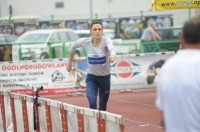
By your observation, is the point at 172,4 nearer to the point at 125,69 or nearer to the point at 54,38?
the point at 125,69

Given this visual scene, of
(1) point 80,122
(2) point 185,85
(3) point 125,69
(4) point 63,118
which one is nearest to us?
(2) point 185,85

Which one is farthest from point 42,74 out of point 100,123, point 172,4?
point 100,123

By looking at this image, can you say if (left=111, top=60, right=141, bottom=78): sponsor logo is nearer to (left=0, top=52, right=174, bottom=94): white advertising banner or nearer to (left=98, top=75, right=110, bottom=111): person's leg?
(left=0, top=52, right=174, bottom=94): white advertising banner

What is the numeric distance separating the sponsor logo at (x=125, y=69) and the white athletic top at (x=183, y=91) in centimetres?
1419

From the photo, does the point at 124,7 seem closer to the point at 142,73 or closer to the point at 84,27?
the point at 84,27

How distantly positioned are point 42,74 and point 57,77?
0.43 m

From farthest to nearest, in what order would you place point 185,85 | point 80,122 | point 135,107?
point 135,107 < point 80,122 < point 185,85

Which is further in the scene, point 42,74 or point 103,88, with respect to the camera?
point 42,74

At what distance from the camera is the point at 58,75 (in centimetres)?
1869

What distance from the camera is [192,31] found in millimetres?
4688

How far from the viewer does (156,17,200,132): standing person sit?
4656 mm

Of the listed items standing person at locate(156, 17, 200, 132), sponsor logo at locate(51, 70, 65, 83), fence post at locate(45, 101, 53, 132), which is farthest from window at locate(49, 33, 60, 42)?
standing person at locate(156, 17, 200, 132)

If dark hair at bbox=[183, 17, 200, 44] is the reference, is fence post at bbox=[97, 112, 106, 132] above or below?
below

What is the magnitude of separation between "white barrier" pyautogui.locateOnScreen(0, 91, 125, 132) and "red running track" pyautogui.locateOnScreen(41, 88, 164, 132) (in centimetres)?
193
